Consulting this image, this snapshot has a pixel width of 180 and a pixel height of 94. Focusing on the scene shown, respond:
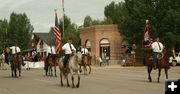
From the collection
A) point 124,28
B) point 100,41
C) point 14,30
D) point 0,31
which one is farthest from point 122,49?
point 0,31

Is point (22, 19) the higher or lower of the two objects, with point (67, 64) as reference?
higher

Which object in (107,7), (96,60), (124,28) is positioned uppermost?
(107,7)

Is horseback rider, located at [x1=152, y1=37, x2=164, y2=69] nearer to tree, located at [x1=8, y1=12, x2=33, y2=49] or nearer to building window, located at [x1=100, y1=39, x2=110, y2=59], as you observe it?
building window, located at [x1=100, y1=39, x2=110, y2=59]

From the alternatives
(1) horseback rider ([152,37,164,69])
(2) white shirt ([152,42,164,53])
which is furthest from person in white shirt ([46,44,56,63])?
(2) white shirt ([152,42,164,53])

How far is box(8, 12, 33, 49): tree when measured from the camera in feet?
380

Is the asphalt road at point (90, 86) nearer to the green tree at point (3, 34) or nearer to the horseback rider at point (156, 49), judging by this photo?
the horseback rider at point (156, 49)

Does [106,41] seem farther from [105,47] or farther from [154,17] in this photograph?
[154,17]

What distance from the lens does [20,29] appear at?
119875 millimetres

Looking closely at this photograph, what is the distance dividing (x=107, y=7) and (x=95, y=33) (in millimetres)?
56764

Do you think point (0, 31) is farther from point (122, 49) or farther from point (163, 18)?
point (163, 18)

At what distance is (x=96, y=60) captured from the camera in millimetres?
65062

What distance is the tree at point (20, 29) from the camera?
115875 millimetres

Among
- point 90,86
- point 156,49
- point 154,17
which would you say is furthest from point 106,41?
point 90,86

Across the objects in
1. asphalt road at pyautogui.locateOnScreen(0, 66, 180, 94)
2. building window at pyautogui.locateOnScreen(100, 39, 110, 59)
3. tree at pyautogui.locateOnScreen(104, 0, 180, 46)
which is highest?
tree at pyautogui.locateOnScreen(104, 0, 180, 46)
